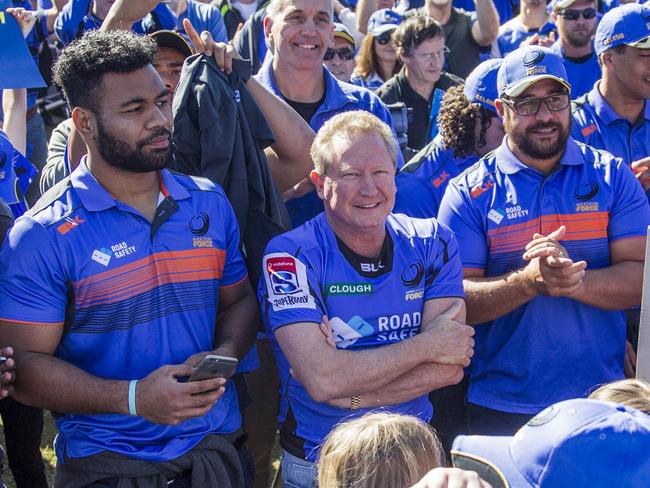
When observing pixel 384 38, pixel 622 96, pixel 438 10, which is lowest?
pixel 622 96

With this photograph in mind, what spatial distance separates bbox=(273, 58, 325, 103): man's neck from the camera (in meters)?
4.64

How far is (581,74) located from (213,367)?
15.4 ft

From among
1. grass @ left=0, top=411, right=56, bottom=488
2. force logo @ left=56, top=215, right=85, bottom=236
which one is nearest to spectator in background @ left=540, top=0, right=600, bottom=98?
grass @ left=0, top=411, right=56, bottom=488

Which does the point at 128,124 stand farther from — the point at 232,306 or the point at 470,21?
the point at 470,21

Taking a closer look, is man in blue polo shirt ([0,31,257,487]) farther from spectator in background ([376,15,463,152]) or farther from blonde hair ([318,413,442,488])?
spectator in background ([376,15,463,152])

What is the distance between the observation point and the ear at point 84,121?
342cm

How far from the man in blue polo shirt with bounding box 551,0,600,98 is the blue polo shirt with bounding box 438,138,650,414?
2.97 meters

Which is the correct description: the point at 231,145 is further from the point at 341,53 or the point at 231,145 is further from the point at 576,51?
the point at 576,51

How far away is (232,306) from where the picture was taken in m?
3.64

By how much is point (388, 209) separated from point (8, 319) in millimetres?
1471

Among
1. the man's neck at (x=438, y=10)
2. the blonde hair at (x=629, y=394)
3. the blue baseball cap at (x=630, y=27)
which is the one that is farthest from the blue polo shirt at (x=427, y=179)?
the man's neck at (x=438, y=10)

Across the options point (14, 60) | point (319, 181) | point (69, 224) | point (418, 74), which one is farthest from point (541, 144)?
point (418, 74)

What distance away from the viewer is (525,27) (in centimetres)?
849

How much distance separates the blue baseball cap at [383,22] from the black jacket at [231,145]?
4.01 metres
